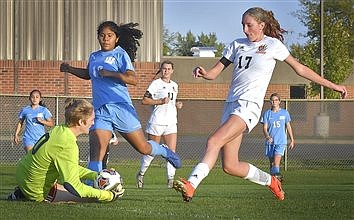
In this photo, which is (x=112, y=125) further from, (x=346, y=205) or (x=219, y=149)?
(x=346, y=205)

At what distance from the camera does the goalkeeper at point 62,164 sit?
9203 mm

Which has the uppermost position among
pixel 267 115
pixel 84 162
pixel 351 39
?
pixel 351 39

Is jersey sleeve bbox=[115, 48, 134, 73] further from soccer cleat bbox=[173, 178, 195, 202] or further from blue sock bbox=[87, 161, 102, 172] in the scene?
soccer cleat bbox=[173, 178, 195, 202]

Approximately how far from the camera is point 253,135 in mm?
27172

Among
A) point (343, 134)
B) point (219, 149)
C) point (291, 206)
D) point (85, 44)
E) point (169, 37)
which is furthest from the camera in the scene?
point (169, 37)

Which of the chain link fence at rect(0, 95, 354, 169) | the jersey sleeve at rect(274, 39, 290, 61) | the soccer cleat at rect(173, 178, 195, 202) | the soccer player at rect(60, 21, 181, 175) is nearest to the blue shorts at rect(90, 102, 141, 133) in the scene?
the soccer player at rect(60, 21, 181, 175)

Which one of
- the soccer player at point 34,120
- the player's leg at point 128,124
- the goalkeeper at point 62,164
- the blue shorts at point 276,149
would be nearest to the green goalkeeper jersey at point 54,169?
the goalkeeper at point 62,164

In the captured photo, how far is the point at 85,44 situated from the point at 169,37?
61664 millimetres

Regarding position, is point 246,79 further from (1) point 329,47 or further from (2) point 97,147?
(1) point 329,47

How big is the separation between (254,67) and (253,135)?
17.7 m

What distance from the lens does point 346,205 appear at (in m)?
10.5

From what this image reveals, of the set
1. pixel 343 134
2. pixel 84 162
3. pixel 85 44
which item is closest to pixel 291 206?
pixel 84 162

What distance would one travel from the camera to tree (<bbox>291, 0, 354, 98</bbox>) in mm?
40406

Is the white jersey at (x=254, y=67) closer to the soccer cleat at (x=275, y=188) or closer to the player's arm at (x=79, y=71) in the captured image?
the soccer cleat at (x=275, y=188)
